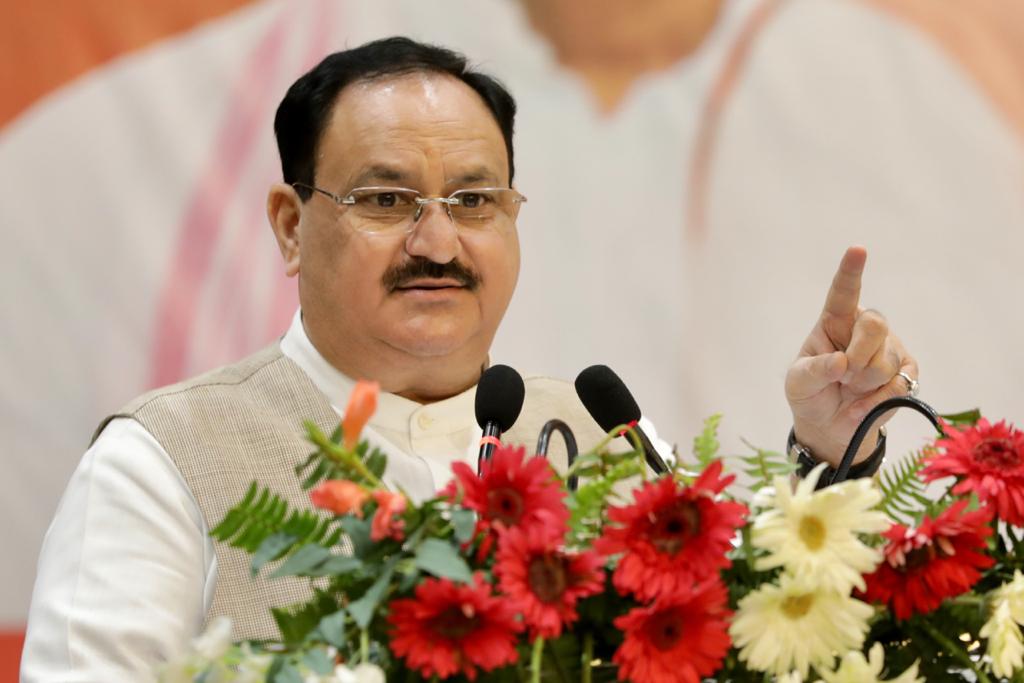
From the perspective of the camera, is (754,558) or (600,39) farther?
(600,39)

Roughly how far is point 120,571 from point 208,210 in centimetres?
130

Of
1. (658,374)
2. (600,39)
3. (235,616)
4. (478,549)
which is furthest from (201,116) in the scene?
(478,549)

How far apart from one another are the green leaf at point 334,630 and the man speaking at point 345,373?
78 centimetres

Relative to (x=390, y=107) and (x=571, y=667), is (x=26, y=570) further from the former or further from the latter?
(x=571, y=667)

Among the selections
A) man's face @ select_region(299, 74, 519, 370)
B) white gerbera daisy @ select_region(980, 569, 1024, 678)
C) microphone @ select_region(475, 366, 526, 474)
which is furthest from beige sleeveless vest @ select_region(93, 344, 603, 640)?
white gerbera daisy @ select_region(980, 569, 1024, 678)

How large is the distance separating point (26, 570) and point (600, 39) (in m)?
1.74

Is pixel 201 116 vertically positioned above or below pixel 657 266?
above

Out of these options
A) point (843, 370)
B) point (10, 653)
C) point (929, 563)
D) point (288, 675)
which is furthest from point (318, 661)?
point (10, 653)

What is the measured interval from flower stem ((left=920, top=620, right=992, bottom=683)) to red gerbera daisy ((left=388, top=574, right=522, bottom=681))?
0.36 metres

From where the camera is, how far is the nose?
1.91 meters

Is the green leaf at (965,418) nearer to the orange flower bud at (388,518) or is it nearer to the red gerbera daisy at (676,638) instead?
the red gerbera daisy at (676,638)

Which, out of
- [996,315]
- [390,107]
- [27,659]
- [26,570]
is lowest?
[26,570]

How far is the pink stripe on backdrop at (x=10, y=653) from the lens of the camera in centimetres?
259

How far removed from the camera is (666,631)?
93 cm
